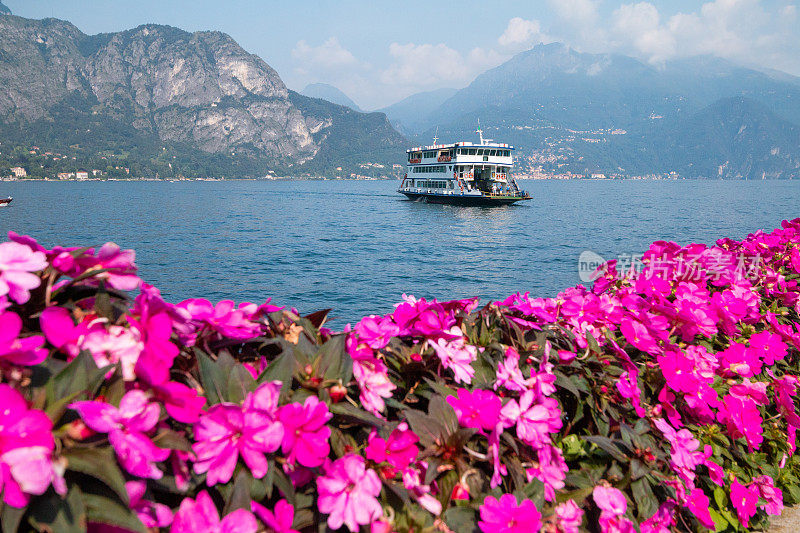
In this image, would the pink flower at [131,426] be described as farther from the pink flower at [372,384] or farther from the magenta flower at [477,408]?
the magenta flower at [477,408]

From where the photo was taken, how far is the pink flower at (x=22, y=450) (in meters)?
0.65

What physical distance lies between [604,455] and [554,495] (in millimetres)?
310

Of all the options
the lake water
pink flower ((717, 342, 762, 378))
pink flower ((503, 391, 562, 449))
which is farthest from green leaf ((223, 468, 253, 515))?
the lake water

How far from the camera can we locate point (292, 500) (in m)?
0.92

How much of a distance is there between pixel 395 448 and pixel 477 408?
0.79 feet

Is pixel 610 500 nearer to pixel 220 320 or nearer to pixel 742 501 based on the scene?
pixel 742 501

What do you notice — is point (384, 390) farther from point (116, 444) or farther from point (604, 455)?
point (604, 455)

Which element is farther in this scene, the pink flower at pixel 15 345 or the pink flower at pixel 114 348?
the pink flower at pixel 114 348

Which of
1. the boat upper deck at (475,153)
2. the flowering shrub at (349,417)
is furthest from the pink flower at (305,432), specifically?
the boat upper deck at (475,153)

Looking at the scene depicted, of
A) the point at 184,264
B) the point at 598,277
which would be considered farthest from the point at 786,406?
the point at 184,264

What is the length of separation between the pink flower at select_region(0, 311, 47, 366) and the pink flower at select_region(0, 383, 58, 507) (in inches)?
3.5

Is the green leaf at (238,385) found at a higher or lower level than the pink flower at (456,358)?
higher

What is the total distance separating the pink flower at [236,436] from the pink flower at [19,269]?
0.38m

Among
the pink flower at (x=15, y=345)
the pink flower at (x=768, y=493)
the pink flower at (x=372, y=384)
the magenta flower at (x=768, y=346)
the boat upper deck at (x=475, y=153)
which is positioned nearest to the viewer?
the pink flower at (x=15, y=345)
